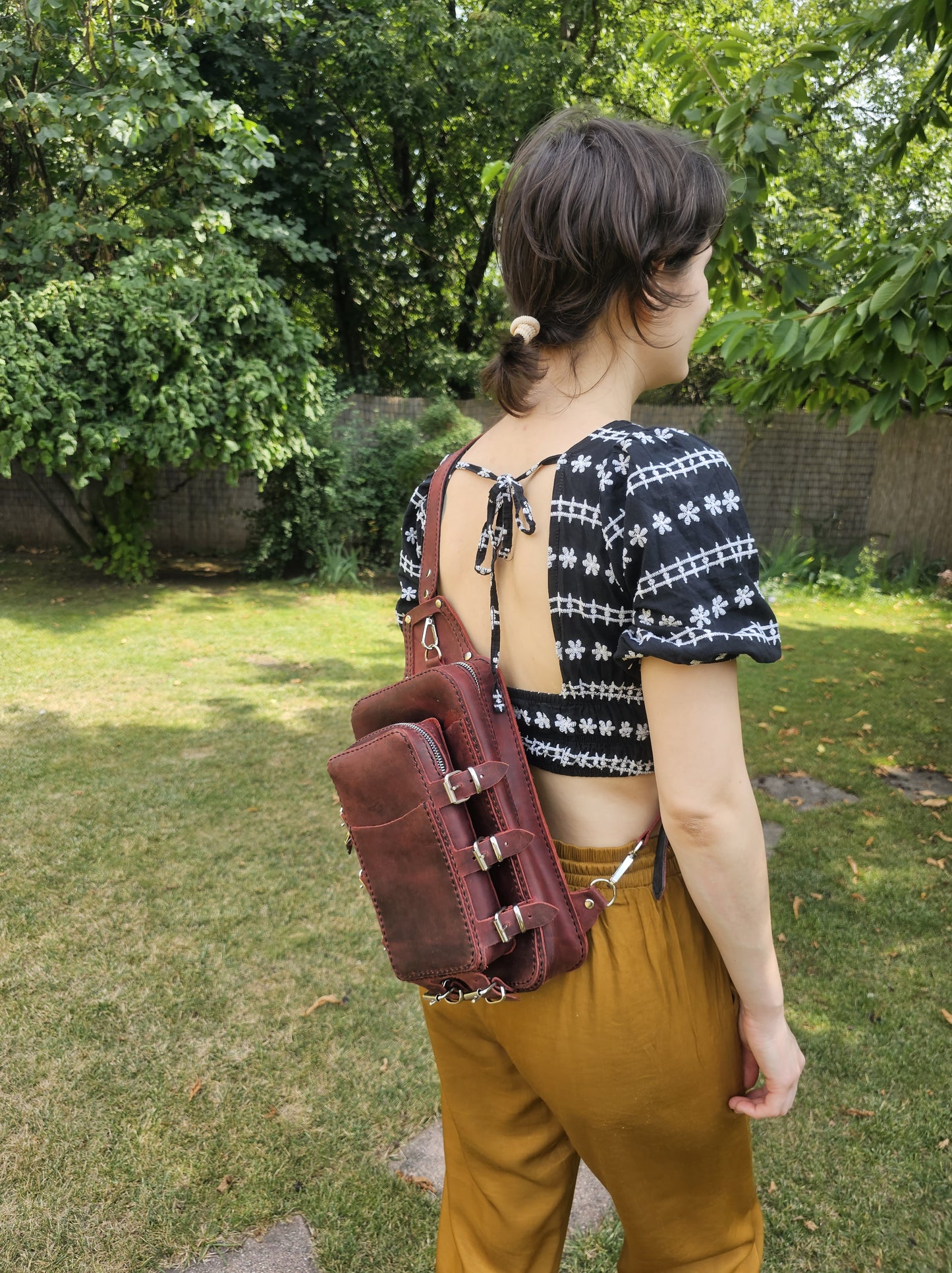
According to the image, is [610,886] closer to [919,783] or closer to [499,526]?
[499,526]

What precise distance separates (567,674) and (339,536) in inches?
342

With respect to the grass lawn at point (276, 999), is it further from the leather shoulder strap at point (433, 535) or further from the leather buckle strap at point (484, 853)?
the leather shoulder strap at point (433, 535)

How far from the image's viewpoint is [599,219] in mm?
991

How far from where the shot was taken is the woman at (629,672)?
936mm

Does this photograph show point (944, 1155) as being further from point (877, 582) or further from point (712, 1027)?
point (877, 582)

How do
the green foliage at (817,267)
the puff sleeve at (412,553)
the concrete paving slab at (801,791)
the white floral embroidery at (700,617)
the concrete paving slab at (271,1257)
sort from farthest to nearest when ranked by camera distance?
the concrete paving slab at (801,791), the green foliage at (817,267), the concrete paving slab at (271,1257), the puff sleeve at (412,553), the white floral embroidery at (700,617)

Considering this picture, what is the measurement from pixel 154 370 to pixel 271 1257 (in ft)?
21.5

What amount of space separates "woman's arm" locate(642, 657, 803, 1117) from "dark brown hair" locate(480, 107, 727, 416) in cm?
43

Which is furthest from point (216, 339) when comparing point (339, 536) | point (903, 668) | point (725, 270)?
point (903, 668)

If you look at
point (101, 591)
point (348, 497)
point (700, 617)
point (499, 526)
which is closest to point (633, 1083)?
point (700, 617)

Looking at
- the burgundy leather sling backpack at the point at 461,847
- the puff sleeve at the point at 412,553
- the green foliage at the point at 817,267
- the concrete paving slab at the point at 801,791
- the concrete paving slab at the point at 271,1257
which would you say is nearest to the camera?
the burgundy leather sling backpack at the point at 461,847

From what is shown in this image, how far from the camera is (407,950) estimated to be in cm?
107

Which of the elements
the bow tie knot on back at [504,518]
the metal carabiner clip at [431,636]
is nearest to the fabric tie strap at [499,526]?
the bow tie knot on back at [504,518]

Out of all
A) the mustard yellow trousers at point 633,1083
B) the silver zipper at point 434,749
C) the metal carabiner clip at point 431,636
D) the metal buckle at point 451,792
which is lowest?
the mustard yellow trousers at point 633,1083
